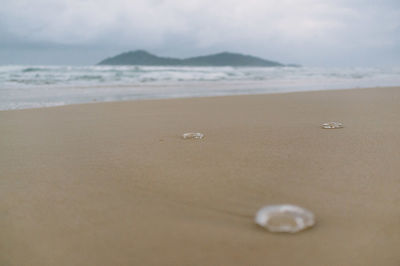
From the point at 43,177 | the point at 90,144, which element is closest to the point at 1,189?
the point at 43,177

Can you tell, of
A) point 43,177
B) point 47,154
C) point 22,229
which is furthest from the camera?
point 47,154

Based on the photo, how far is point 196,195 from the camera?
6.25 feet

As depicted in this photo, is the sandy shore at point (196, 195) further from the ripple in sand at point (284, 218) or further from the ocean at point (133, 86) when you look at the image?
the ocean at point (133, 86)

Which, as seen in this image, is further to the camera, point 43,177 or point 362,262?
point 43,177

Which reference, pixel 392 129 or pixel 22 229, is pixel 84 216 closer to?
pixel 22 229

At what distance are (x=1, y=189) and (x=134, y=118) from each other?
2.77 meters

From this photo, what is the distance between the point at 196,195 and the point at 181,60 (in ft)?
191

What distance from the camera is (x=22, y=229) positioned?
1579 mm

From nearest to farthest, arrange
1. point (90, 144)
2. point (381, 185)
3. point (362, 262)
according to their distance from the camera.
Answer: point (362, 262), point (381, 185), point (90, 144)

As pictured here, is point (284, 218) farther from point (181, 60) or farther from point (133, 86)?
point (181, 60)

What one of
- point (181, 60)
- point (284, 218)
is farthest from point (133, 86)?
point (181, 60)

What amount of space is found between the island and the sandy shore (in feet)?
162

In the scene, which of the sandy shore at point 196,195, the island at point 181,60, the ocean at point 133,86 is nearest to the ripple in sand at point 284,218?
the sandy shore at point 196,195

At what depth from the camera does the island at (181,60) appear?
180ft
